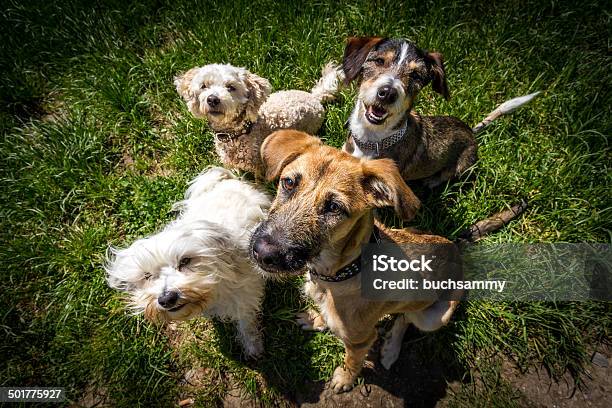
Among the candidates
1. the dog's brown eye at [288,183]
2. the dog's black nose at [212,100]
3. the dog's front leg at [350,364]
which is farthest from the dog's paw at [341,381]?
the dog's black nose at [212,100]

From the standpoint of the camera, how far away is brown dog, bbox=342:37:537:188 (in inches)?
134

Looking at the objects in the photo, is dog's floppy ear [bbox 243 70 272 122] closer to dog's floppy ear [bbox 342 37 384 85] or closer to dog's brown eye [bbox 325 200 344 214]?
dog's floppy ear [bbox 342 37 384 85]

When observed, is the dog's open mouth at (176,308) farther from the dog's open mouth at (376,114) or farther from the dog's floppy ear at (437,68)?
the dog's floppy ear at (437,68)

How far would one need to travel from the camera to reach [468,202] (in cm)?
423

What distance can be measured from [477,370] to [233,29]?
5.27m

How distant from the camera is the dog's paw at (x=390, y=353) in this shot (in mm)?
3600

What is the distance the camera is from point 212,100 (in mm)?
3834

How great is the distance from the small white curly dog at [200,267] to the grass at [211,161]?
2.74 feet

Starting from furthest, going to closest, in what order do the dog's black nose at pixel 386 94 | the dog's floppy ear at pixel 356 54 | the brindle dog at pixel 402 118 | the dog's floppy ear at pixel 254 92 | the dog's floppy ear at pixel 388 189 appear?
the dog's floppy ear at pixel 254 92, the dog's floppy ear at pixel 356 54, the brindle dog at pixel 402 118, the dog's black nose at pixel 386 94, the dog's floppy ear at pixel 388 189

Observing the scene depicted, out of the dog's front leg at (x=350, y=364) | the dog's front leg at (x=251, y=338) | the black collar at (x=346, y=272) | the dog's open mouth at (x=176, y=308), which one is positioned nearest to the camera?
the black collar at (x=346, y=272)

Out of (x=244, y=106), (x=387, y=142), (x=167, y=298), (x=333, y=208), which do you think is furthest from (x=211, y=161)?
(x=333, y=208)

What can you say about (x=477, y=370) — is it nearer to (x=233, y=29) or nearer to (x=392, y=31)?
(x=392, y=31)

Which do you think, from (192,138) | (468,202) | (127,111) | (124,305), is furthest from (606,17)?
(124,305)

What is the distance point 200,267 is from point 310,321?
1.64m
